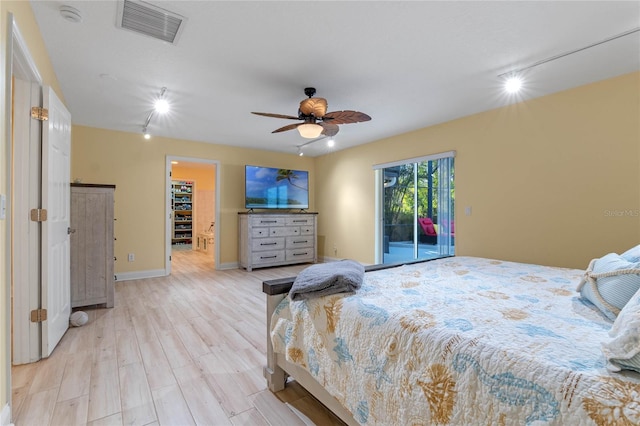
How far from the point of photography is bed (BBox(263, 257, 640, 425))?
30.3 inches

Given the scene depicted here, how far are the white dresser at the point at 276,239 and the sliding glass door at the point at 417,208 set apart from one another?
59.1 inches

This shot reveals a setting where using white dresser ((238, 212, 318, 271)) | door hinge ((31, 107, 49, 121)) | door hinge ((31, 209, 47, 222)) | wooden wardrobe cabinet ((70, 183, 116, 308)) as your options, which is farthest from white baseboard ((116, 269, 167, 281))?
door hinge ((31, 107, 49, 121))

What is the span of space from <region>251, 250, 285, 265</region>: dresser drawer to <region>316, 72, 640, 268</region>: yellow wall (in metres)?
3.08

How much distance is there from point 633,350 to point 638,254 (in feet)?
3.55

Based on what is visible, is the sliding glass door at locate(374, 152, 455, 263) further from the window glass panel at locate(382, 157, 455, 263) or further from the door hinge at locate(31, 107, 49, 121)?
the door hinge at locate(31, 107, 49, 121)

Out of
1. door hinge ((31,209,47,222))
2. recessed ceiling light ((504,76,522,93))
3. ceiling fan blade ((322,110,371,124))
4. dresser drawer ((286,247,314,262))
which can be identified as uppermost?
recessed ceiling light ((504,76,522,93))

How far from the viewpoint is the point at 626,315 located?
0.91 metres

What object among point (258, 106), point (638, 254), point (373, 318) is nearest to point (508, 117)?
point (638, 254)

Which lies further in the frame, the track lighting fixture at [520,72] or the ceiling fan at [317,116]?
the ceiling fan at [317,116]

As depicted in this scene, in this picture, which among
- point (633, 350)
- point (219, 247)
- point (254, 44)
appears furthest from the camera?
point (219, 247)

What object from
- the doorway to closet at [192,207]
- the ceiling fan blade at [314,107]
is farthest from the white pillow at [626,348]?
the doorway to closet at [192,207]

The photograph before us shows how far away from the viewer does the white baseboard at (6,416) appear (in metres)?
1.35

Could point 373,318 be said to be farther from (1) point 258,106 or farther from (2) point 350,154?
(2) point 350,154

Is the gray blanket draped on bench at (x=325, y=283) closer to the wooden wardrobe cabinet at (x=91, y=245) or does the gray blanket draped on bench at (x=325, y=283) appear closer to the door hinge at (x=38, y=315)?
the door hinge at (x=38, y=315)
